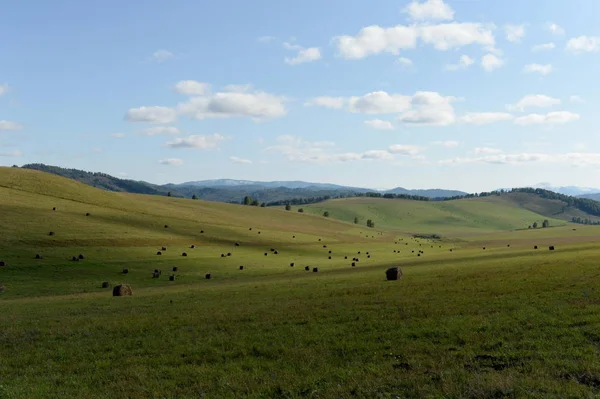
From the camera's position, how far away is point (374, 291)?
107ft

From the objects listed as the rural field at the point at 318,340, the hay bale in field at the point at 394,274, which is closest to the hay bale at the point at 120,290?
the rural field at the point at 318,340

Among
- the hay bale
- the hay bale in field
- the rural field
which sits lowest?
the hay bale

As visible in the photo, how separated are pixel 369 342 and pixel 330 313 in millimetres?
6488

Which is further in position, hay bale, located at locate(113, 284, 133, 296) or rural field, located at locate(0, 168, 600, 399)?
hay bale, located at locate(113, 284, 133, 296)

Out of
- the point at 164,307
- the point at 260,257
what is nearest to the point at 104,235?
the point at 260,257

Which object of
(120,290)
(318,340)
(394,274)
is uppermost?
(318,340)

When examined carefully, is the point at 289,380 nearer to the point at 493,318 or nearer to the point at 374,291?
the point at 493,318

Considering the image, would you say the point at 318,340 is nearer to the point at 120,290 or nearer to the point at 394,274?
the point at 394,274

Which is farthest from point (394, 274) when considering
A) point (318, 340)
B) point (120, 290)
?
point (120, 290)

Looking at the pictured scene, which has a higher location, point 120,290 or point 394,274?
point 394,274

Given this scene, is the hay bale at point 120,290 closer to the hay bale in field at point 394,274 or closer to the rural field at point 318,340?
the rural field at point 318,340

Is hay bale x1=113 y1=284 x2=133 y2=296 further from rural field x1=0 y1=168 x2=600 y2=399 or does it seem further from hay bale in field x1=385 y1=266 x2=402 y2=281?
hay bale in field x1=385 y1=266 x2=402 y2=281

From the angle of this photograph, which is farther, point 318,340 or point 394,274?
point 394,274

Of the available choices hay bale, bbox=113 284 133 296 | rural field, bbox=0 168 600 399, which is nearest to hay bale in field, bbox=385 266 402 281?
rural field, bbox=0 168 600 399
